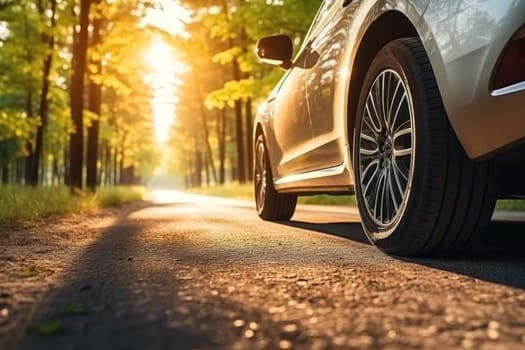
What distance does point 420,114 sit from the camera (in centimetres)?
254

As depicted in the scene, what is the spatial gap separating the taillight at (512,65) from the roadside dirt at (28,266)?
1.83 m

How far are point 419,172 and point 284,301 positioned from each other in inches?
45.3

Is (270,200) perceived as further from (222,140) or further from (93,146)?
(222,140)

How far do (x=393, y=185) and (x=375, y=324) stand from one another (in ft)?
5.05

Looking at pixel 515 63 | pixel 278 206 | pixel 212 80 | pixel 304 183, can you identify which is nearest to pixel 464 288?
pixel 515 63

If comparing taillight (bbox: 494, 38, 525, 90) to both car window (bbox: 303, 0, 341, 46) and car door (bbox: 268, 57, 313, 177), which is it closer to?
car window (bbox: 303, 0, 341, 46)

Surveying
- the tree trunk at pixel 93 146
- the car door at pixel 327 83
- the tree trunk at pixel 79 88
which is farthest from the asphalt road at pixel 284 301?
the tree trunk at pixel 93 146

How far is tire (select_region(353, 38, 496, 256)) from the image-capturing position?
248 centimetres

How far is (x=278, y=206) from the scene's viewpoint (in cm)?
568

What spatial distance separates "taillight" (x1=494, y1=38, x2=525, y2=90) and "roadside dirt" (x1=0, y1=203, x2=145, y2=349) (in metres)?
1.83

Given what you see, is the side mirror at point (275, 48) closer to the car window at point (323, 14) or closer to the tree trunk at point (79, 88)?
the car window at point (323, 14)

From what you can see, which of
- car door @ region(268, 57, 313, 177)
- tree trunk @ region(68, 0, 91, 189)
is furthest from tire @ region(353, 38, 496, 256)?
tree trunk @ region(68, 0, 91, 189)

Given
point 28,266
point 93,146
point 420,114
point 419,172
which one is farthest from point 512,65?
point 93,146

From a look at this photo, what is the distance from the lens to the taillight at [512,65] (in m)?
2.04
